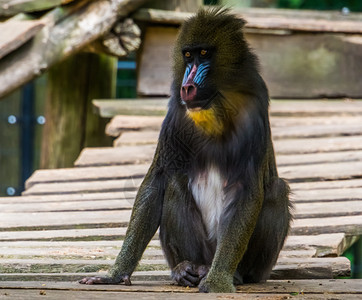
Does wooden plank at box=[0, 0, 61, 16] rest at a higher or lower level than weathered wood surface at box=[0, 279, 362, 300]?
higher

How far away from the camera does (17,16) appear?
6.59 metres

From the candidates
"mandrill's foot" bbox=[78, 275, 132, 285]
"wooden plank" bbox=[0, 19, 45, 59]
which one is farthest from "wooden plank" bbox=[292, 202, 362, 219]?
"wooden plank" bbox=[0, 19, 45, 59]

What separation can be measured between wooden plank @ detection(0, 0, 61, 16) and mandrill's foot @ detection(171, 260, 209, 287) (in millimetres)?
3456

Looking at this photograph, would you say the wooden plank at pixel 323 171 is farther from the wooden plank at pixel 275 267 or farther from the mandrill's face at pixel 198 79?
the mandrill's face at pixel 198 79

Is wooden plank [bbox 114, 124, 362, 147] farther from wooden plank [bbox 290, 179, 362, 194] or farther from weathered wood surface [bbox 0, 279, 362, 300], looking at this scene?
weathered wood surface [bbox 0, 279, 362, 300]

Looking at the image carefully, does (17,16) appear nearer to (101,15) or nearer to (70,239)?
(101,15)

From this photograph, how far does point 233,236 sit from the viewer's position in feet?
11.1

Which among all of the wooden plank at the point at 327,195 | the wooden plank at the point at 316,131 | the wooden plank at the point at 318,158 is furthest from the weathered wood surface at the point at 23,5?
the wooden plank at the point at 327,195

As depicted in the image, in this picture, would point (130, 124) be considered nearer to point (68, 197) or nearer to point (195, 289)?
point (68, 197)

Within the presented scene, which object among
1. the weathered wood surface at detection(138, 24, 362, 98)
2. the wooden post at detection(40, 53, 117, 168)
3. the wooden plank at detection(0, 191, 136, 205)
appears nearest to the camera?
the wooden plank at detection(0, 191, 136, 205)

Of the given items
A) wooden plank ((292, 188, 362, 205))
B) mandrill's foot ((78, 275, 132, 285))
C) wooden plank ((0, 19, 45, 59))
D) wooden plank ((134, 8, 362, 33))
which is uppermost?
wooden plank ((134, 8, 362, 33))

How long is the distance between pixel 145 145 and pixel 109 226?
5.68ft

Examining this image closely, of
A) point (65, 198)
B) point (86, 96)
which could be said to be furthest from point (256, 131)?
point (86, 96)

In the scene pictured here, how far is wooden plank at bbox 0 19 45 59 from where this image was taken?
19.7 feet
